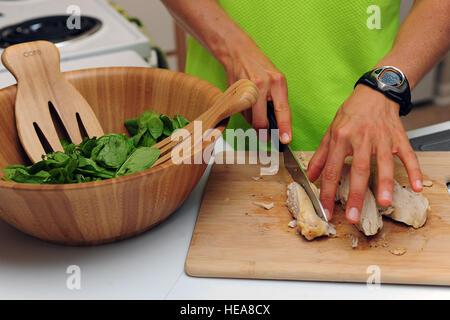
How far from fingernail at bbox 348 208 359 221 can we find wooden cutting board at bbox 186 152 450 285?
1.8 inches

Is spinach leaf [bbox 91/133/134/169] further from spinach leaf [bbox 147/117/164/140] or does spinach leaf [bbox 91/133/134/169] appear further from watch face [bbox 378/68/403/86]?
watch face [bbox 378/68/403/86]

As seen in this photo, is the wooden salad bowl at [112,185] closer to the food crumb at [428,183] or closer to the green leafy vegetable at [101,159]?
the green leafy vegetable at [101,159]

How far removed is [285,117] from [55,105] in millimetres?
426

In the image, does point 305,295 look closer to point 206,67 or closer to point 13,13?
point 206,67

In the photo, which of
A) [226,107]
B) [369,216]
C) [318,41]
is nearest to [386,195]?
[369,216]

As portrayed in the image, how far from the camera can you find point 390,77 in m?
0.87

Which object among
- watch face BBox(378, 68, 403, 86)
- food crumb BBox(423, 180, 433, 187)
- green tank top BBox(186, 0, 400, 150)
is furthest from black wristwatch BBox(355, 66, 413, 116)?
green tank top BBox(186, 0, 400, 150)

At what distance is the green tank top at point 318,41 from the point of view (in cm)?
110

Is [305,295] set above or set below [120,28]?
below

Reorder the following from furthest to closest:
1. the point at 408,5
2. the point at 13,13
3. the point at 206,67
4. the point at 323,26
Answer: the point at 408,5, the point at 13,13, the point at 206,67, the point at 323,26

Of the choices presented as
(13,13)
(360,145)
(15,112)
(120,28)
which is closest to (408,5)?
(120,28)

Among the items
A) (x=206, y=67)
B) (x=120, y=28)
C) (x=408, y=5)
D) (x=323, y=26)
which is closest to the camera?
(x=323, y=26)

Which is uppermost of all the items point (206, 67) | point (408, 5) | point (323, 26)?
point (323, 26)

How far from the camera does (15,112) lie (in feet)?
2.82
